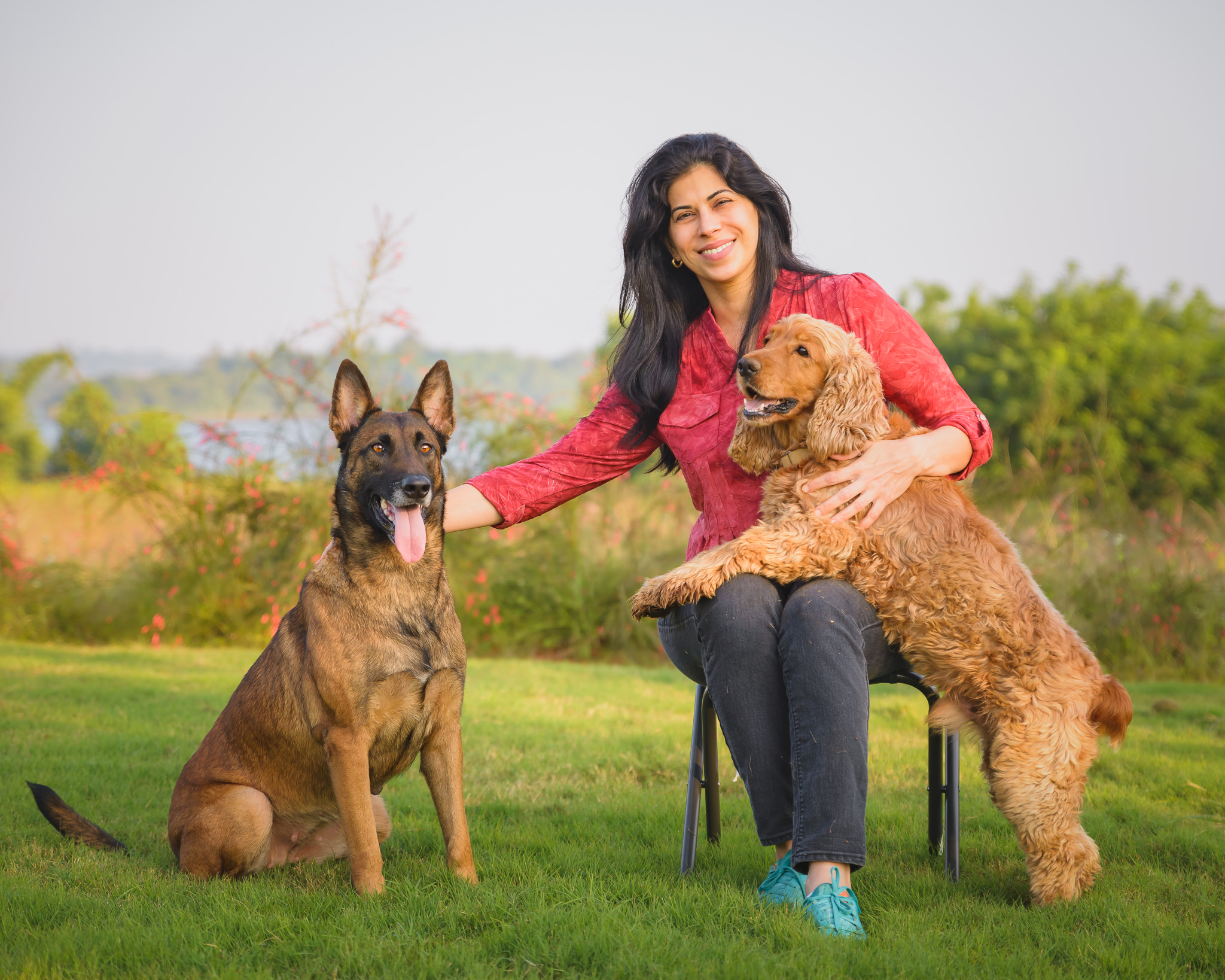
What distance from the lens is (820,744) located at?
7.87ft

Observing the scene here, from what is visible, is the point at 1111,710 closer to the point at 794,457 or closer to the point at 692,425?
the point at 794,457

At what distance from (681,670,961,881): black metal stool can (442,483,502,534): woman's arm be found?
0.94 meters

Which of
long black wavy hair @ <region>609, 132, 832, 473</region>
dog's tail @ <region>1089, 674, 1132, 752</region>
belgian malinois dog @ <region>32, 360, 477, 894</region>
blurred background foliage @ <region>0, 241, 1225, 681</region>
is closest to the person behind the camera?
dog's tail @ <region>1089, 674, 1132, 752</region>

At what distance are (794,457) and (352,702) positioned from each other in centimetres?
161

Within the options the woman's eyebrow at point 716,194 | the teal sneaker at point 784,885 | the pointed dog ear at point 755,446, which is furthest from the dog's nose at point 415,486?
the teal sneaker at point 784,885

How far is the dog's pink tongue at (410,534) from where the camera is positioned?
2783 millimetres

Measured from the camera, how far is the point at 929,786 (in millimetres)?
3006

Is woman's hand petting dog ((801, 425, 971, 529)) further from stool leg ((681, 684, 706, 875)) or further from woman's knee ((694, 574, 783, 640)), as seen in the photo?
stool leg ((681, 684, 706, 875))

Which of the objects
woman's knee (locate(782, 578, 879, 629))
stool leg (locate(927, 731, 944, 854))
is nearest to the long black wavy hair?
woman's knee (locate(782, 578, 879, 629))

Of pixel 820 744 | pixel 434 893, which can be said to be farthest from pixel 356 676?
pixel 820 744

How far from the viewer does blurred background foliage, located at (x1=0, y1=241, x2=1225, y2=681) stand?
7.32 meters

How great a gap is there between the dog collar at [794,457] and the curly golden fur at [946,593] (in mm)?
32

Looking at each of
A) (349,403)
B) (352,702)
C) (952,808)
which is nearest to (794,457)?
(952,808)

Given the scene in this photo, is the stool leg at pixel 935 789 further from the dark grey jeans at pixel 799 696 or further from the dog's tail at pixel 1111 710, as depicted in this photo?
the dog's tail at pixel 1111 710
